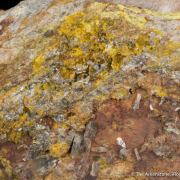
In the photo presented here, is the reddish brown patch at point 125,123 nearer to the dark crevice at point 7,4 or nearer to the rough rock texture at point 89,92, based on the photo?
the rough rock texture at point 89,92

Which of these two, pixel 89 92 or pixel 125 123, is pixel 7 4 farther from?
pixel 125 123

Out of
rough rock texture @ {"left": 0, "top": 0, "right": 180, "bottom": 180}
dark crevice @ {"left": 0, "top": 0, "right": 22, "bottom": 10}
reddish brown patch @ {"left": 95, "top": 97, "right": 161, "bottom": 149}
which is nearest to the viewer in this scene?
rough rock texture @ {"left": 0, "top": 0, "right": 180, "bottom": 180}

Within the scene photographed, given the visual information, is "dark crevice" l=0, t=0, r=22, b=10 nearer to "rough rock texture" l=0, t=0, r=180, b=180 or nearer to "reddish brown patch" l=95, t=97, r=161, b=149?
"rough rock texture" l=0, t=0, r=180, b=180

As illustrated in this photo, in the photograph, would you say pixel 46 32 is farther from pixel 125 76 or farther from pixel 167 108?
pixel 167 108

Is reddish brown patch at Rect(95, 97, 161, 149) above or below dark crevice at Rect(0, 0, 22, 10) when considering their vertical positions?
below

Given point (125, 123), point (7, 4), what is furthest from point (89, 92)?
point (7, 4)

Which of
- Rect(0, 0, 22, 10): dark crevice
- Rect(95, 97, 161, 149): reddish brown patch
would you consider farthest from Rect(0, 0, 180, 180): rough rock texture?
Rect(0, 0, 22, 10): dark crevice

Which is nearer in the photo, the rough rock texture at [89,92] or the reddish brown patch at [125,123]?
the rough rock texture at [89,92]

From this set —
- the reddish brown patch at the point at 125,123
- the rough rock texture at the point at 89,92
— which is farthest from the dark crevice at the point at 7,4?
the reddish brown patch at the point at 125,123
